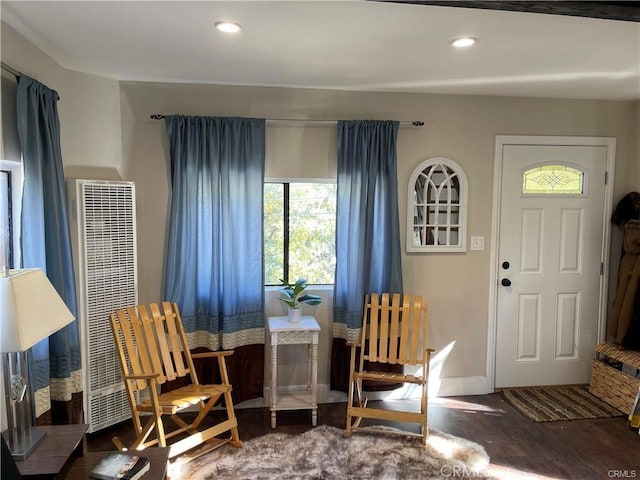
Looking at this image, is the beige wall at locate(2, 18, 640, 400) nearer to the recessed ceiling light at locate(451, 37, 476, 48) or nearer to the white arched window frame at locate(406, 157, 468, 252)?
the white arched window frame at locate(406, 157, 468, 252)

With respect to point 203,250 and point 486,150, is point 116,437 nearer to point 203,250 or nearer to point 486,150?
point 203,250

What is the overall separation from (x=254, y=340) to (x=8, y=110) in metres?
2.08

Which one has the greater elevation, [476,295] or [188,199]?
[188,199]

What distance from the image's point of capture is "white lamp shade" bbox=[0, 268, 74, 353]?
5.38 feet

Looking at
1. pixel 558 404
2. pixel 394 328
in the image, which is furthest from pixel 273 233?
pixel 558 404

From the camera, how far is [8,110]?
2.28 metres

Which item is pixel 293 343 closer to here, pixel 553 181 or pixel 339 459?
pixel 339 459

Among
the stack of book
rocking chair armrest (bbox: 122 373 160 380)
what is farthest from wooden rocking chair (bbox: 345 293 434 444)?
the stack of book

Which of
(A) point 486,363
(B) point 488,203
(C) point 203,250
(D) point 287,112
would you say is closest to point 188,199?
(C) point 203,250

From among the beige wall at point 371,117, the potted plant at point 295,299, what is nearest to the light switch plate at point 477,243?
the beige wall at point 371,117

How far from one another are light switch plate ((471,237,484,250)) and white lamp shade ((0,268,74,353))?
2.92 m

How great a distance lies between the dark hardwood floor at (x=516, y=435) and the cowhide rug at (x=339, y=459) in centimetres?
13

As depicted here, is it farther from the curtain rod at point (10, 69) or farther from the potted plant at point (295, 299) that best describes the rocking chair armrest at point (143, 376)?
the curtain rod at point (10, 69)

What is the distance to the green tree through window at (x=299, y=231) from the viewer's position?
11.6 ft
